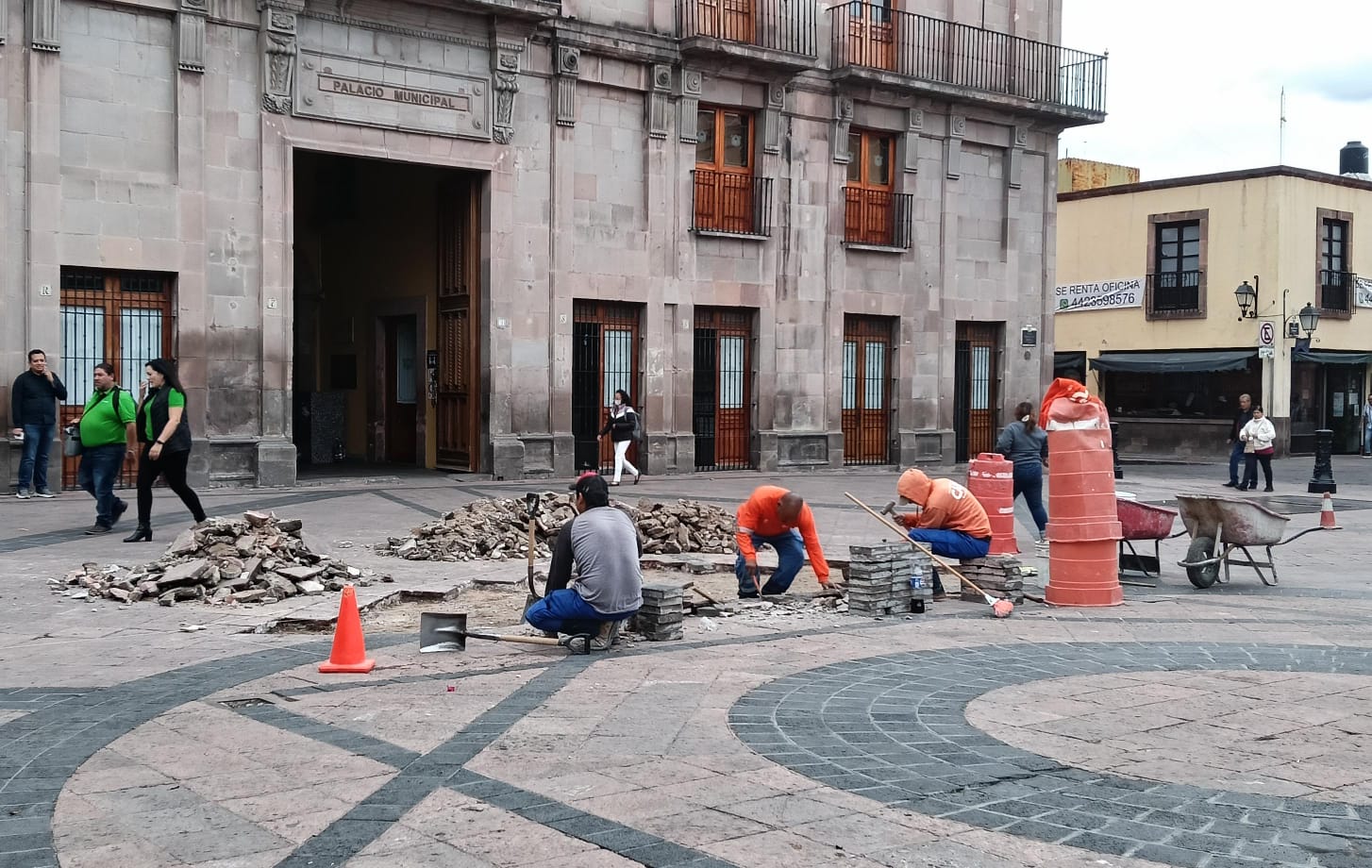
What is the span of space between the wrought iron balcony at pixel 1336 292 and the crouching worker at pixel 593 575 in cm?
3306

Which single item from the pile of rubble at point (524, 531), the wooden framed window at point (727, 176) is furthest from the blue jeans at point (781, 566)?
the wooden framed window at point (727, 176)

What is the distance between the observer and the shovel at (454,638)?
8.18 m

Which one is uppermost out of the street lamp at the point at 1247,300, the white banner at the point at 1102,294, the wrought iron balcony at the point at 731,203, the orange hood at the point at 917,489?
the wrought iron balcony at the point at 731,203

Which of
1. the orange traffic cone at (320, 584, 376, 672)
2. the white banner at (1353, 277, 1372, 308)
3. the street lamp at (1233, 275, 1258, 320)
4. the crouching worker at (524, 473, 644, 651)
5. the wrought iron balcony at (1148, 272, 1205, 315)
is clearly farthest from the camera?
the white banner at (1353, 277, 1372, 308)

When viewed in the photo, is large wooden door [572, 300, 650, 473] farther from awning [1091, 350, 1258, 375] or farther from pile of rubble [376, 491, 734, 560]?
awning [1091, 350, 1258, 375]

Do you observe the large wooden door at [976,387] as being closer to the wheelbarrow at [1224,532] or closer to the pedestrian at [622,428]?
the pedestrian at [622,428]

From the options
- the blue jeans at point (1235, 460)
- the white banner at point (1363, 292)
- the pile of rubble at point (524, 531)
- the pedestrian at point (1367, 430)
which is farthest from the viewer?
the pedestrian at point (1367, 430)

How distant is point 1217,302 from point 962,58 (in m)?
12.8

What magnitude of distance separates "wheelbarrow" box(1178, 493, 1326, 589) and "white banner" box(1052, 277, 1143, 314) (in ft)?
83.7

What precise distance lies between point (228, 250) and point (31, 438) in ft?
12.4

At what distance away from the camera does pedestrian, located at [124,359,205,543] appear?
13.0 m

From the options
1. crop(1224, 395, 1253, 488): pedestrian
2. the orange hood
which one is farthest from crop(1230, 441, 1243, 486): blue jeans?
the orange hood

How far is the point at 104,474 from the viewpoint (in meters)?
13.6

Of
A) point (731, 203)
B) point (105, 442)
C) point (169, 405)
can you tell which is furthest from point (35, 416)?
point (731, 203)
